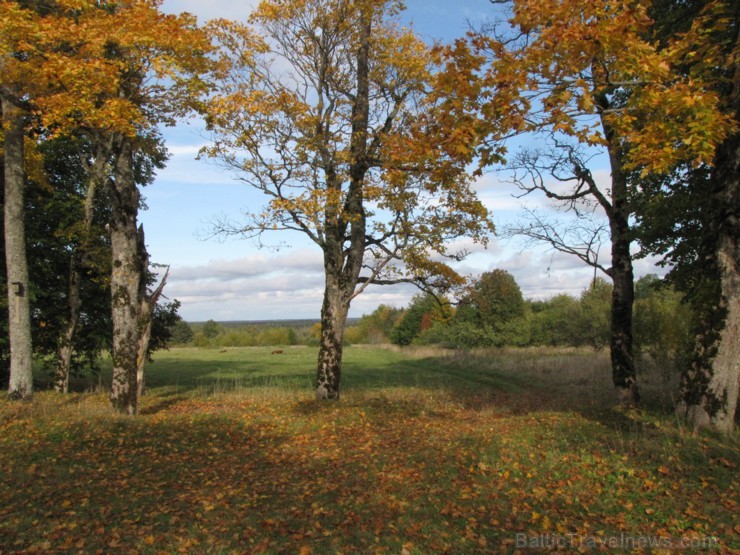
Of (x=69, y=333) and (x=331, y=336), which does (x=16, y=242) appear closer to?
(x=69, y=333)

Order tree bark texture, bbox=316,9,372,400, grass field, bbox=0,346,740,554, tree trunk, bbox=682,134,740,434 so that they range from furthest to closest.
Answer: tree bark texture, bbox=316,9,372,400
tree trunk, bbox=682,134,740,434
grass field, bbox=0,346,740,554

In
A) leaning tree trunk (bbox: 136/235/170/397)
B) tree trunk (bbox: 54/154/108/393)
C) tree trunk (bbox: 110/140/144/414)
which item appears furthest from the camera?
tree trunk (bbox: 54/154/108/393)

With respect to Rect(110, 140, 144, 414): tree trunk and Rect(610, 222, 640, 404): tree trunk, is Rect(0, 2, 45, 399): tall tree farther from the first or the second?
Rect(610, 222, 640, 404): tree trunk

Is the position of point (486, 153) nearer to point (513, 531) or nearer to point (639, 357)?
point (513, 531)

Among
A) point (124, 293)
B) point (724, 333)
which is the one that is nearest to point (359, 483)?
point (724, 333)

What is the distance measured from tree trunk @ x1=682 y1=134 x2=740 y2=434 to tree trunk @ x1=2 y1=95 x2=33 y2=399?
1461cm

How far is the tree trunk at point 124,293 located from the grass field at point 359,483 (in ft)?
2.76

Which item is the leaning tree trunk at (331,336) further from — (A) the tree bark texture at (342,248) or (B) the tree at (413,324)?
(B) the tree at (413,324)

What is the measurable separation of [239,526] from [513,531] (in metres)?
3.20

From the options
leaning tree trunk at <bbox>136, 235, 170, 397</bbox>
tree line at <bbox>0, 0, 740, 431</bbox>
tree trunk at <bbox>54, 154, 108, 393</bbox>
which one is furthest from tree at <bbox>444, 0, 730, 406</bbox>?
tree trunk at <bbox>54, 154, 108, 393</bbox>

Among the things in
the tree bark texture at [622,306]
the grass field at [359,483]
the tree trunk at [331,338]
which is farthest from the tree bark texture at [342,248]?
the tree bark texture at [622,306]

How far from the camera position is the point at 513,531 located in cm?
527

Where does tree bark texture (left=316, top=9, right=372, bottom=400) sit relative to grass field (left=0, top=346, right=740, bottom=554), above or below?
above

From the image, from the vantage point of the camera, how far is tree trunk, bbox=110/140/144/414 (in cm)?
1091
